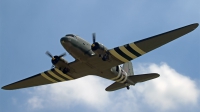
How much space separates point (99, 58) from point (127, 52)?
2.57 m

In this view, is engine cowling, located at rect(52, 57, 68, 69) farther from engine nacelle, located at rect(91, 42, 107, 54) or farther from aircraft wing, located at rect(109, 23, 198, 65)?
aircraft wing, located at rect(109, 23, 198, 65)

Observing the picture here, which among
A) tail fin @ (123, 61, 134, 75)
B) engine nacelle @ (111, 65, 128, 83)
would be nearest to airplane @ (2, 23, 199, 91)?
engine nacelle @ (111, 65, 128, 83)

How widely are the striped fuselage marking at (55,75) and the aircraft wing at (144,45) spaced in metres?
7.08

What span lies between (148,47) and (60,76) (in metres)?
10.9

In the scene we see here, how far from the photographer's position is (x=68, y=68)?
3350 centimetres

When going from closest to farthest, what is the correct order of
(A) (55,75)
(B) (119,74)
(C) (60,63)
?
(C) (60,63) < (B) (119,74) < (A) (55,75)

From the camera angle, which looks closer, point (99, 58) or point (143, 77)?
point (99, 58)

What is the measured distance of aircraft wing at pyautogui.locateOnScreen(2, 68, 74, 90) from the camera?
35631 mm

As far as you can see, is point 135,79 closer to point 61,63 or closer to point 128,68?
point 128,68

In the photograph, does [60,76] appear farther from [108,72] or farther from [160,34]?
[160,34]

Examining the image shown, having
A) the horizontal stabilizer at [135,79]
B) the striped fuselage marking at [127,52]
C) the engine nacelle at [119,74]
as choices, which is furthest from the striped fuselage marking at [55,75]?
the striped fuselage marking at [127,52]

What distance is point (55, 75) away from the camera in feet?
118

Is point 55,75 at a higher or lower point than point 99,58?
higher

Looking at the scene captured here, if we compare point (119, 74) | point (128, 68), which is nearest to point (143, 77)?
point (119, 74)
